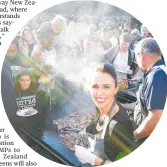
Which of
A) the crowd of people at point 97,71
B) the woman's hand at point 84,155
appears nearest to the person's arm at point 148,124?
the crowd of people at point 97,71

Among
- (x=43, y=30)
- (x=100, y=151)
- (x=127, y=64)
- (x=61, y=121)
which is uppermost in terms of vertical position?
(x=43, y=30)

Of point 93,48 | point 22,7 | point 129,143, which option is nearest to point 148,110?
point 129,143

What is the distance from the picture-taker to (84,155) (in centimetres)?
122

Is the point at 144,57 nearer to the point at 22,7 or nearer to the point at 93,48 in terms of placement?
the point at 93,48

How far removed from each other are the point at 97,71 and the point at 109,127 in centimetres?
20

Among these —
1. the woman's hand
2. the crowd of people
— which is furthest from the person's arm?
the woman's hand

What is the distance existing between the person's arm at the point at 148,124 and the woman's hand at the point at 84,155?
170 mm

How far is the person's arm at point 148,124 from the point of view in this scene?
1.22 meters

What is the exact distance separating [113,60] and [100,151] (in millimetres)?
321

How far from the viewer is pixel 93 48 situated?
3.93 ft

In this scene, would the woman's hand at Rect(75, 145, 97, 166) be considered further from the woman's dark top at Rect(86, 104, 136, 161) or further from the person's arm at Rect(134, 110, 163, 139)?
the person's arm at Rect(134, 110, 163, 139)

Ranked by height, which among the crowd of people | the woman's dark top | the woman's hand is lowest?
the woman's hand

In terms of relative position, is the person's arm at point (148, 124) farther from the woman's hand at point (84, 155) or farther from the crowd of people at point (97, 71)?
the woman's hand at point (84, 155)

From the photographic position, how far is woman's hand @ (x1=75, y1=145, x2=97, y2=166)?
122 centimetres
